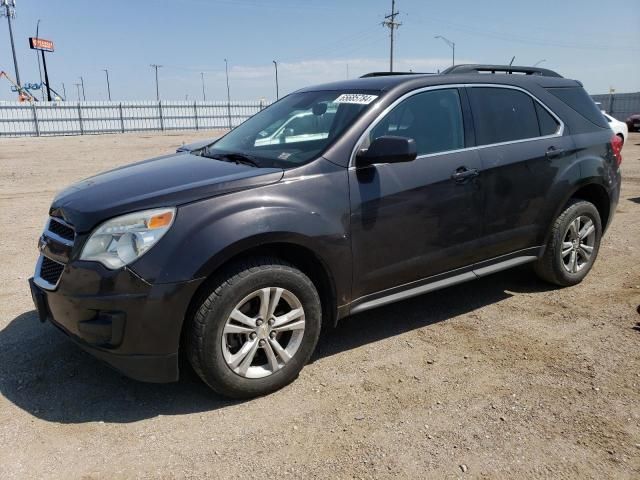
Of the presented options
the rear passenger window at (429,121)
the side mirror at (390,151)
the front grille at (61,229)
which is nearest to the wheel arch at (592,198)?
the rear passenger window at (429,121)

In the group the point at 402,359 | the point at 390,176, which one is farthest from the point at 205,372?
the point at 390,176

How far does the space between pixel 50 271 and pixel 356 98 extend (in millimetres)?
2216

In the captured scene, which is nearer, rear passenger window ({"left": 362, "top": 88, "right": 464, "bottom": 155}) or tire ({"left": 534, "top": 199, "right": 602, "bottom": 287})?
rear passenger window ({"left": 362, "top": 88, "right": 464, "bottom": 155})

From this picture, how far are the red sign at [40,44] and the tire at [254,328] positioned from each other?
210 feet

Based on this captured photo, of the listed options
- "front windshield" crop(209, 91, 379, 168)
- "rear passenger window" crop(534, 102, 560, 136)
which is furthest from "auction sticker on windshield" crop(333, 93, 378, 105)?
"rear passenger window" crop(534, 102, 560, 136)

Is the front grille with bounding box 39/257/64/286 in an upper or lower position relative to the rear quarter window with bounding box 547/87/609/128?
lower

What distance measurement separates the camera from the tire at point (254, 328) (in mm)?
2910

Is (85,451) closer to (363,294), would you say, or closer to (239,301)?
(239,301)

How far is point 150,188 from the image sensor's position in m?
3.08

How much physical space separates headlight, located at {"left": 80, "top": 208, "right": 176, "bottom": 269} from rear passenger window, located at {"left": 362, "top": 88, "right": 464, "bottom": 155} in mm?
1556

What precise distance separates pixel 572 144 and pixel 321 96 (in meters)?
2.17

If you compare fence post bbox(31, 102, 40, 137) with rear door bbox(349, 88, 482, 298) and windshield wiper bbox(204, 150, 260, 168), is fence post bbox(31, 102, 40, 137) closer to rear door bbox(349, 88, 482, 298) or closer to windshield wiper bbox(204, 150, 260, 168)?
windshield wiper bbox(204, 150, 260, 168)

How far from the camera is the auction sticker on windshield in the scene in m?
3.63

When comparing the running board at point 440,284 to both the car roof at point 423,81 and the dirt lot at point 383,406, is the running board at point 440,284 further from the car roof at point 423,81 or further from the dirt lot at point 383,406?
the car roof at point 423,81
